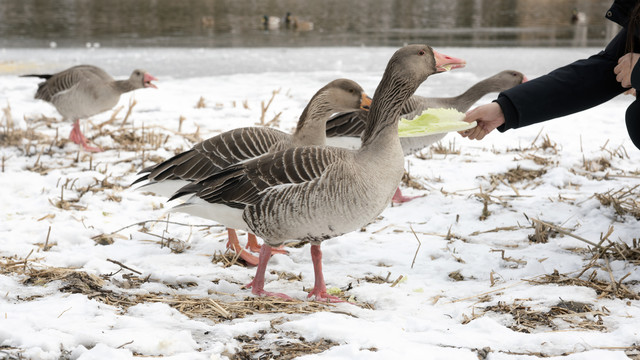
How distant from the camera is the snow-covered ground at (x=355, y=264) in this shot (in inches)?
105

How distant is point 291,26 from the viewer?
24500mm

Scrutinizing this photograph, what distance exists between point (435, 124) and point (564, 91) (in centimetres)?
88

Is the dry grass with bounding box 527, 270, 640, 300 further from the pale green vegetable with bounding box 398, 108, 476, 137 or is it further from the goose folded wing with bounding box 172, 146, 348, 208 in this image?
the goose folded wing with bounding box 172, 146, 348, 208

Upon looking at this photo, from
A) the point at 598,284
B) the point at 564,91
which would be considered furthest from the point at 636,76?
the point at 598,284

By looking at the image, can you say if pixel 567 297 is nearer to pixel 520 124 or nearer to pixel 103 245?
pixel 520 124

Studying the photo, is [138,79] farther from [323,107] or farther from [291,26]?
[291,26]

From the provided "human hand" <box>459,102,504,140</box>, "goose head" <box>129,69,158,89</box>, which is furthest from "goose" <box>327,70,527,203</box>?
"goose head" <box>129,69,158,89</box>

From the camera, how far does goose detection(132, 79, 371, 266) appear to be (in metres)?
4.50

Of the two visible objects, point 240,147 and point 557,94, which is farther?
point 240,147

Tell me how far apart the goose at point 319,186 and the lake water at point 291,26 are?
14.2 meters

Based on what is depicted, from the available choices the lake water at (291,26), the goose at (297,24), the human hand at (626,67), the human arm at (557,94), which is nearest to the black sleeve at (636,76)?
the human hand at (626,67)

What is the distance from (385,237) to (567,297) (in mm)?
1568

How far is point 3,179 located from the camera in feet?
18.2

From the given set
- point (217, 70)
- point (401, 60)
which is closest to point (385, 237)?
point (401, 60)
